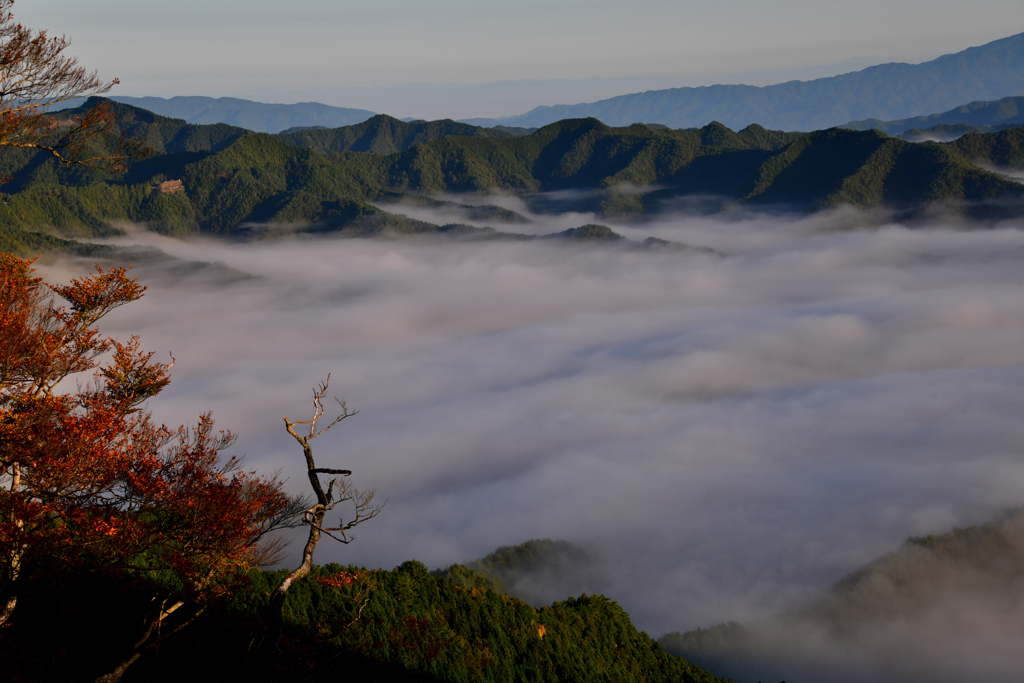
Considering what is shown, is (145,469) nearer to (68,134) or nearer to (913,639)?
(68,134)

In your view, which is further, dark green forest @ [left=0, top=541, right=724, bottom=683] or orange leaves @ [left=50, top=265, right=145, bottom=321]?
orange leaves @ [left=50, top=265, right=145, bottom=321]

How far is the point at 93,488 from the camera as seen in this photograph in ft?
82.8

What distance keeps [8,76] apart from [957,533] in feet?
775

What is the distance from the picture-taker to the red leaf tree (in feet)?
75.6

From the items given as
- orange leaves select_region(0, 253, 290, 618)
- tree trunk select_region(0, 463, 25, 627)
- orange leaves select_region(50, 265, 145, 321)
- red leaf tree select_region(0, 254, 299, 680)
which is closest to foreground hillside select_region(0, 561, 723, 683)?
tree trunk select_region(0, 463, 25, 627)

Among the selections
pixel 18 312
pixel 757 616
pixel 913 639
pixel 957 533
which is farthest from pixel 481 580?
pixel 957 533

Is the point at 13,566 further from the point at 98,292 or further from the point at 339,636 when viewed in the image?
the point at 339,636

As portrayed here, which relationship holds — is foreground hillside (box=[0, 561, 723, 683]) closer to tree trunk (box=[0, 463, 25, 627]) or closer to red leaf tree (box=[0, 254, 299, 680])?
tree trunk (box=[0, 463, 25, 627])

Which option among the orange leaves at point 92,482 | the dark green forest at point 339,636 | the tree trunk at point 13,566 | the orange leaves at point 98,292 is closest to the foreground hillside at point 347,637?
the dark green forest at point 339,636

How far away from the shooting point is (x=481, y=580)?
3713 inches

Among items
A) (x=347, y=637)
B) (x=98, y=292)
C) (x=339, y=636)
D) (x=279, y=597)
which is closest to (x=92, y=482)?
(x=98, y=292)

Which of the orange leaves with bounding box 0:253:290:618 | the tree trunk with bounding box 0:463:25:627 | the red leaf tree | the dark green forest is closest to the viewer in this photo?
the tree trunk with bounding box 0:463:25:627

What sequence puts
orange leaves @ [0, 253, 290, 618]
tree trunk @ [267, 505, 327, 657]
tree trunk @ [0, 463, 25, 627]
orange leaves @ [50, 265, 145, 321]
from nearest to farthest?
tree trunk @ [267, 505, 327, 657] < tree trunk @ [0, 463, 25, 627] < orange leaves @ [0, 253, 290, 618] < orange leaves @ [50, 265, 145, 321]

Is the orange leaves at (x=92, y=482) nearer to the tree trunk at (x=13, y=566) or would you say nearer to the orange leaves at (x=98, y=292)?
the tree trunk at (x=13, y=566)
